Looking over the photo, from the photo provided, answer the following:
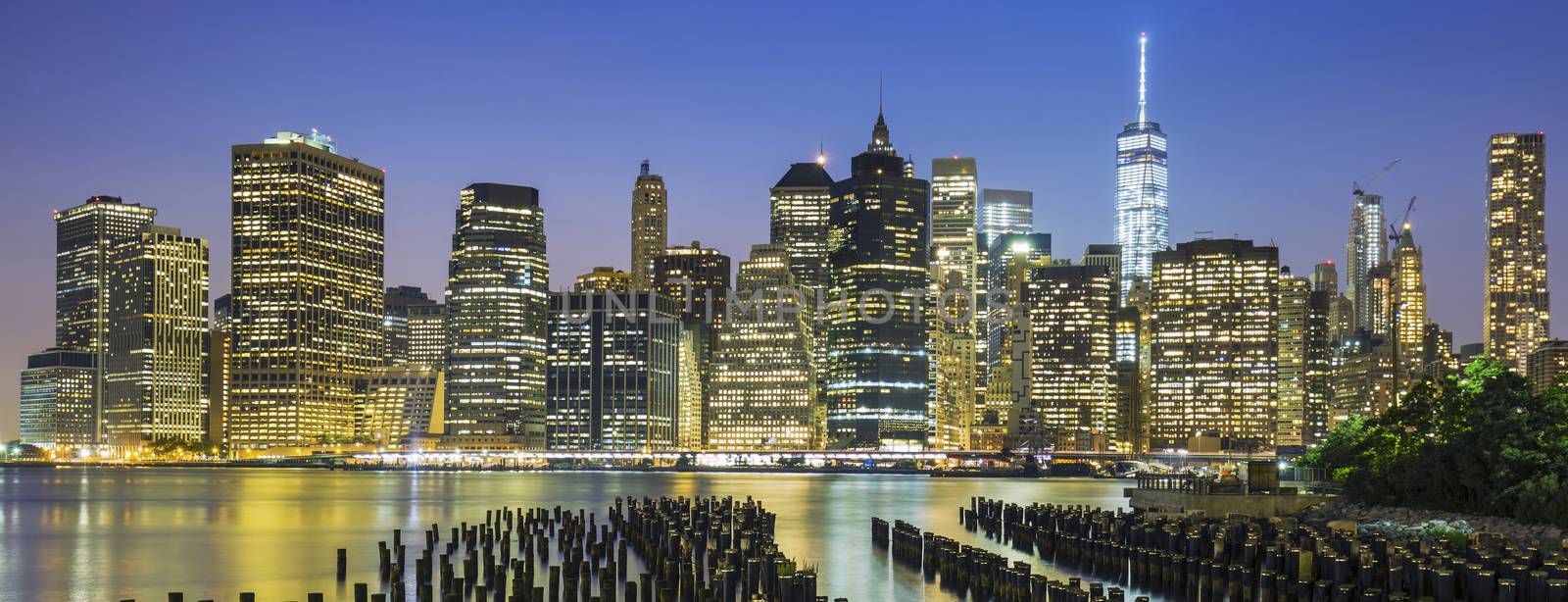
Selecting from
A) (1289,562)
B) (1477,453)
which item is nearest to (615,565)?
(1289,562)

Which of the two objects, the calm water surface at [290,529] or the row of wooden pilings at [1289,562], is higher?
the row of wooden pilings at [1289,562]

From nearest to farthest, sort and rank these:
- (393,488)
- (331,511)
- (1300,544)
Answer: (1300,544) → (331,511) → (393,488)

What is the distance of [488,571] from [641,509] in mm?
26881

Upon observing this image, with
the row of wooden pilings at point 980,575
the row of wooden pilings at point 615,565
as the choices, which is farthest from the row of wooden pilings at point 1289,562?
the row of wooden pilings at point 615,565

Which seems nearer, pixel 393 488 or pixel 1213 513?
pixel 1213 513

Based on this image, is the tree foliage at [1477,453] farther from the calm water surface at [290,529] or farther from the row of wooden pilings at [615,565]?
the row of wooden pilings at [615,565]

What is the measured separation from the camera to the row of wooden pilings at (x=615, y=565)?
157ft

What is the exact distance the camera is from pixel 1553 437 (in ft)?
225

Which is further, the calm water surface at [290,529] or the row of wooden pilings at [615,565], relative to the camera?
the calm water surface at [290,529]

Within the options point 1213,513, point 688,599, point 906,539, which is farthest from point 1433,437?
point 688,599

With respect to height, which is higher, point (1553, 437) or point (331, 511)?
point (1553, 437)

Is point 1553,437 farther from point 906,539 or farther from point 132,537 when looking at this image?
point 132,537

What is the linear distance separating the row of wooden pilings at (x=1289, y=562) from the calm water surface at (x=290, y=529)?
4041 mm

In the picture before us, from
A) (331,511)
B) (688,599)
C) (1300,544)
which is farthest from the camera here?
(331,511)
